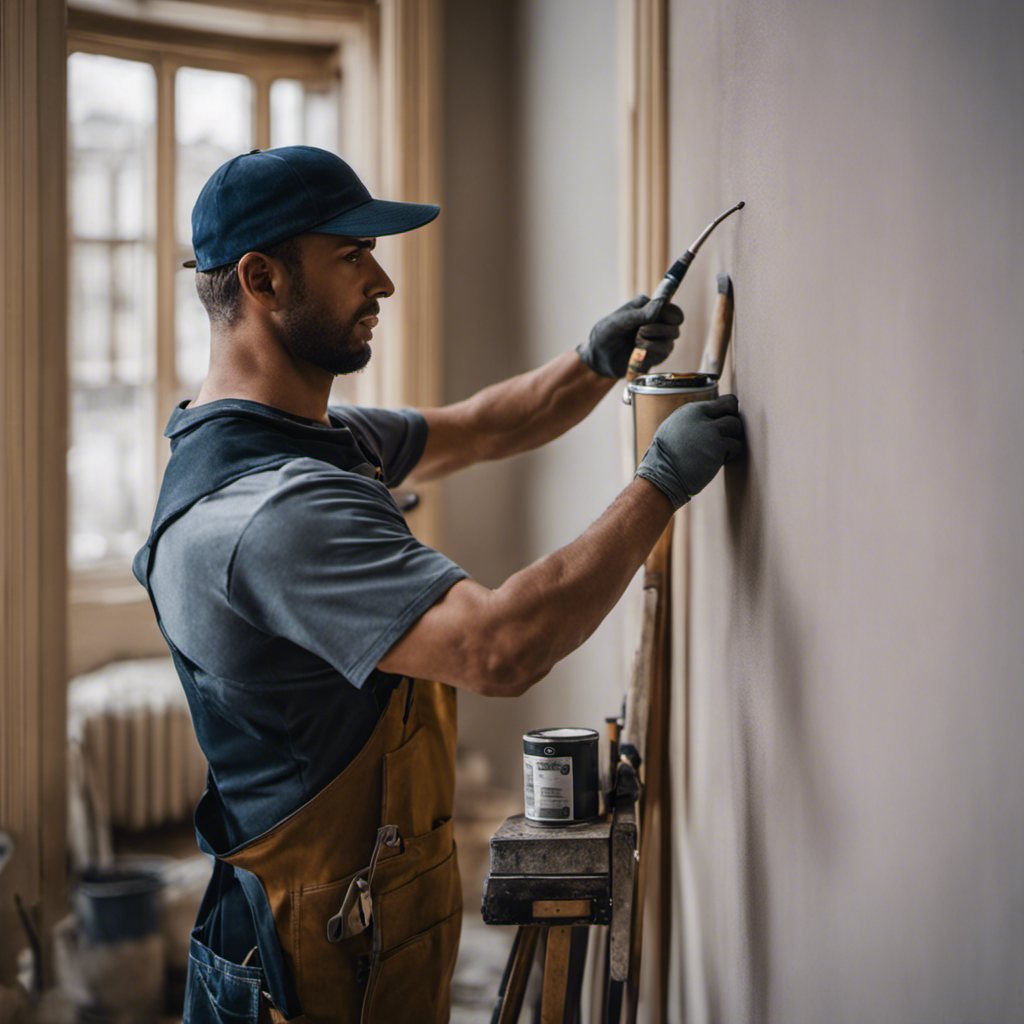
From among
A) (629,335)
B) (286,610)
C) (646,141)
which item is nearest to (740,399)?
(629,335)

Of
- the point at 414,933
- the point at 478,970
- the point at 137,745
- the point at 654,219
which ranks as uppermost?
the point at 654,219

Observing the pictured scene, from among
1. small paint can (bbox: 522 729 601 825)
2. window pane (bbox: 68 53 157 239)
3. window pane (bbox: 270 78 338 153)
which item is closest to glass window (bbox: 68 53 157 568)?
window pane (bbox: 68 53 157 239)

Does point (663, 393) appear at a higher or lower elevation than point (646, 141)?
lower

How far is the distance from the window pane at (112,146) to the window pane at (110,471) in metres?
0.53

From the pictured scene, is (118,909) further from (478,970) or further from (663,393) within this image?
(663,393)

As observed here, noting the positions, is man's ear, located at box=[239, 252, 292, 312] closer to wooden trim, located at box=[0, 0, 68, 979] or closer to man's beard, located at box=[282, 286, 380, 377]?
man's beard, located at box=[282, 286, 380, 377]

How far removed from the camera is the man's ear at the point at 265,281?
1.35m

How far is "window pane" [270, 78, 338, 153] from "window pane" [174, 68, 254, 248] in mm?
85

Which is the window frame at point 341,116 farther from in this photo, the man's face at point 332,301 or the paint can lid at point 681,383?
the paint can lid at point 681,383

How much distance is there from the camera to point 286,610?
113cm

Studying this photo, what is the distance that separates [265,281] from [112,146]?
2131mm

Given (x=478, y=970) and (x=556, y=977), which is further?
(x=478, y=970)

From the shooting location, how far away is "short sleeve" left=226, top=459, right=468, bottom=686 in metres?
Result: 1.11

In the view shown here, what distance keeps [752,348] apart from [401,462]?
80 centimetres
